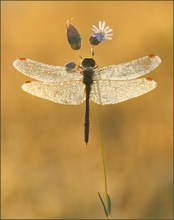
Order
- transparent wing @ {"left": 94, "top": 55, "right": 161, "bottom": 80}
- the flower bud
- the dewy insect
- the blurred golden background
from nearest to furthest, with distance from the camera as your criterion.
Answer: the flower bud
the dewy insect
transparent wing @ {"left": 94, "top": 55, "right": 161, "bottom": 80}
the blurred golden background

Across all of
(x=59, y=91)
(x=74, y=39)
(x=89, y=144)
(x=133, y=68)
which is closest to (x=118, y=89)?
(x=133, y=68)

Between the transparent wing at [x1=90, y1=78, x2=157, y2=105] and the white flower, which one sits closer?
the white flower

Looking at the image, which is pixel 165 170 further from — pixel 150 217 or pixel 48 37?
pixel 48 37

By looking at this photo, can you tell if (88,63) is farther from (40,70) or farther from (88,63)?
(40,70)

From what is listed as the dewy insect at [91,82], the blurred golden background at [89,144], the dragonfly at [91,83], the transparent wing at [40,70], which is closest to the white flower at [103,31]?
the dewy insect at [91,82]

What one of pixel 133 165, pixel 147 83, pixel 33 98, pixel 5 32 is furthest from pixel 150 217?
pixel 5 32

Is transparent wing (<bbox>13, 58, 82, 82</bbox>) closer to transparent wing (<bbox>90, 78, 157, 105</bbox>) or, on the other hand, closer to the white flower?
transparent wing (<bbox>90, 78, 157, 105</bbox>)

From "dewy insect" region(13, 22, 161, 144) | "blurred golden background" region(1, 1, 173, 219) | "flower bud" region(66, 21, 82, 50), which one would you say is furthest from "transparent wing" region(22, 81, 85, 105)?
"blurred golden background" region(1, 1, 173, 219)
